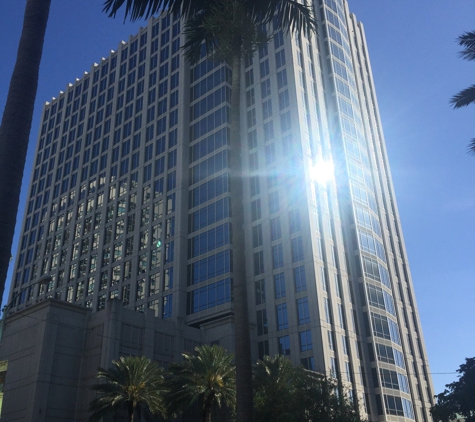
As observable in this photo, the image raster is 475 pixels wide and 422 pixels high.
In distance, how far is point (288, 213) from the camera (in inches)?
2832

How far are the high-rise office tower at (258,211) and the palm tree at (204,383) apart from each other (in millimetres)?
18463

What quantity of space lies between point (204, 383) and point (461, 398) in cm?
2275

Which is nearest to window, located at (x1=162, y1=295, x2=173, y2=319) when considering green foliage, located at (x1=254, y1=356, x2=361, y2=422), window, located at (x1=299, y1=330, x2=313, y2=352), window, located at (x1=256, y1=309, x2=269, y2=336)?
window, located at (x1=256, y1=309, x2=269, y2=336)

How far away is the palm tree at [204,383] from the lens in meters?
41.3

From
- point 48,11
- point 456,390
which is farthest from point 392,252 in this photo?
point 48,11

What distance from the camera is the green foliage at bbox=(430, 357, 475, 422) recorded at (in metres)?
45.9

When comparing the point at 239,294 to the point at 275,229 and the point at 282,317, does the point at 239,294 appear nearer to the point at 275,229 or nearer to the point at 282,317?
the point at 282,317

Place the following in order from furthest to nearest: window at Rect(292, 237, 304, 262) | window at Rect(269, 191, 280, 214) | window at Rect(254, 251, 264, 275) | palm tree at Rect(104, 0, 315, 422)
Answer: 1. window at Rect(269, 191, 280, 214)
2. window at Rect(254, 251, 264, 275)
3. window at Rect(292, 237, 304, 262)
4. palm tree at Rect(104, 0, 315, 422)

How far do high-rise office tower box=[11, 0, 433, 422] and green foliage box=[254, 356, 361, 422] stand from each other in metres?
13.3

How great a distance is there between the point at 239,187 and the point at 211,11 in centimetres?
737

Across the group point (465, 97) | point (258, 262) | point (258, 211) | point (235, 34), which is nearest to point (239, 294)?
point (235, 34)

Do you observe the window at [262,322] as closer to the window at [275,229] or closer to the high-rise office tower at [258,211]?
the high-rise office tower at [258,211]

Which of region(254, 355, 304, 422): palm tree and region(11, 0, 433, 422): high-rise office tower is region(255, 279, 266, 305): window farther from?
region(254, 355, 304, 422): palm tree

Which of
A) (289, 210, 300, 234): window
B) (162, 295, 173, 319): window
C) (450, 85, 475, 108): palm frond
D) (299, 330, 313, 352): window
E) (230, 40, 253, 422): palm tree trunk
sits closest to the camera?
(230, 40, 253, 422): palm tree trunk
